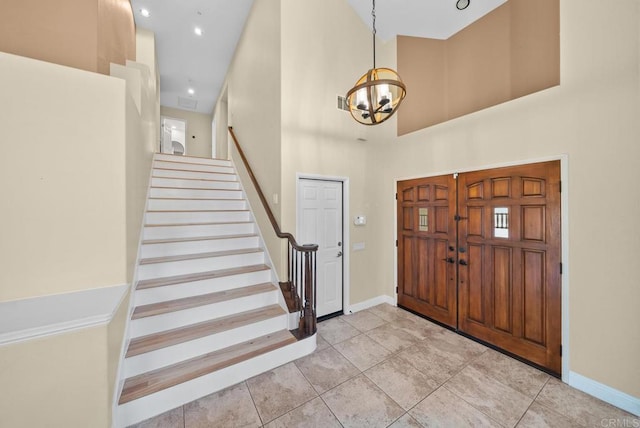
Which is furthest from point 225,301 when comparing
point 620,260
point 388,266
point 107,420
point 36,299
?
point 620,260

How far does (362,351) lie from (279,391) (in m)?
1.03

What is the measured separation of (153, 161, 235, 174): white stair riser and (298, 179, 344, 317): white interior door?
8.30 feet

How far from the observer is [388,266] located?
3.93 m

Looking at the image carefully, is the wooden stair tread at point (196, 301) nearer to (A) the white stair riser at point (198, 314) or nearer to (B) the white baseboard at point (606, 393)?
(A) the white stair riser at point (198, 314)

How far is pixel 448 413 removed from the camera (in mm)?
1848

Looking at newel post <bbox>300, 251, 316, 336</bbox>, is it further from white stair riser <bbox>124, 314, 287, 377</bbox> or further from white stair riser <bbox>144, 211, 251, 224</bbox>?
white stair riser <bbox>144, 211, 251, 224</bbox>

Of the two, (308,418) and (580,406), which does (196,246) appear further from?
(580,406)

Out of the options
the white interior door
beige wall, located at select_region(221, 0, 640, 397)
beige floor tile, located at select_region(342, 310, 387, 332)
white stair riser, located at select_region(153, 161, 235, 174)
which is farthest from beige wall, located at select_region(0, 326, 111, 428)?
white stair riser, located at select_region(153, 161, 235, 174)

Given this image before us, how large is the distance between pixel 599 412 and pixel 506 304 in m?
0.94

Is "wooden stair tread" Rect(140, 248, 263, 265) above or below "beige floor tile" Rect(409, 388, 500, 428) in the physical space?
above

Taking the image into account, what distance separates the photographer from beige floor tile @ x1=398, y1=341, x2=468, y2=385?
2289 millimetres

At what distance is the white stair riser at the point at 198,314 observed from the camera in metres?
2.13

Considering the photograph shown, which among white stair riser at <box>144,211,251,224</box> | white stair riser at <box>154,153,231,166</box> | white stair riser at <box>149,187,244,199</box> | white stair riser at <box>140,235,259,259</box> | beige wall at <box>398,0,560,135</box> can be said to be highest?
beige wall at <box>398,0,560,135</box>

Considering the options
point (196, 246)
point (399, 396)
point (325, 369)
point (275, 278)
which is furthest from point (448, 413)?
point (196, 246)
